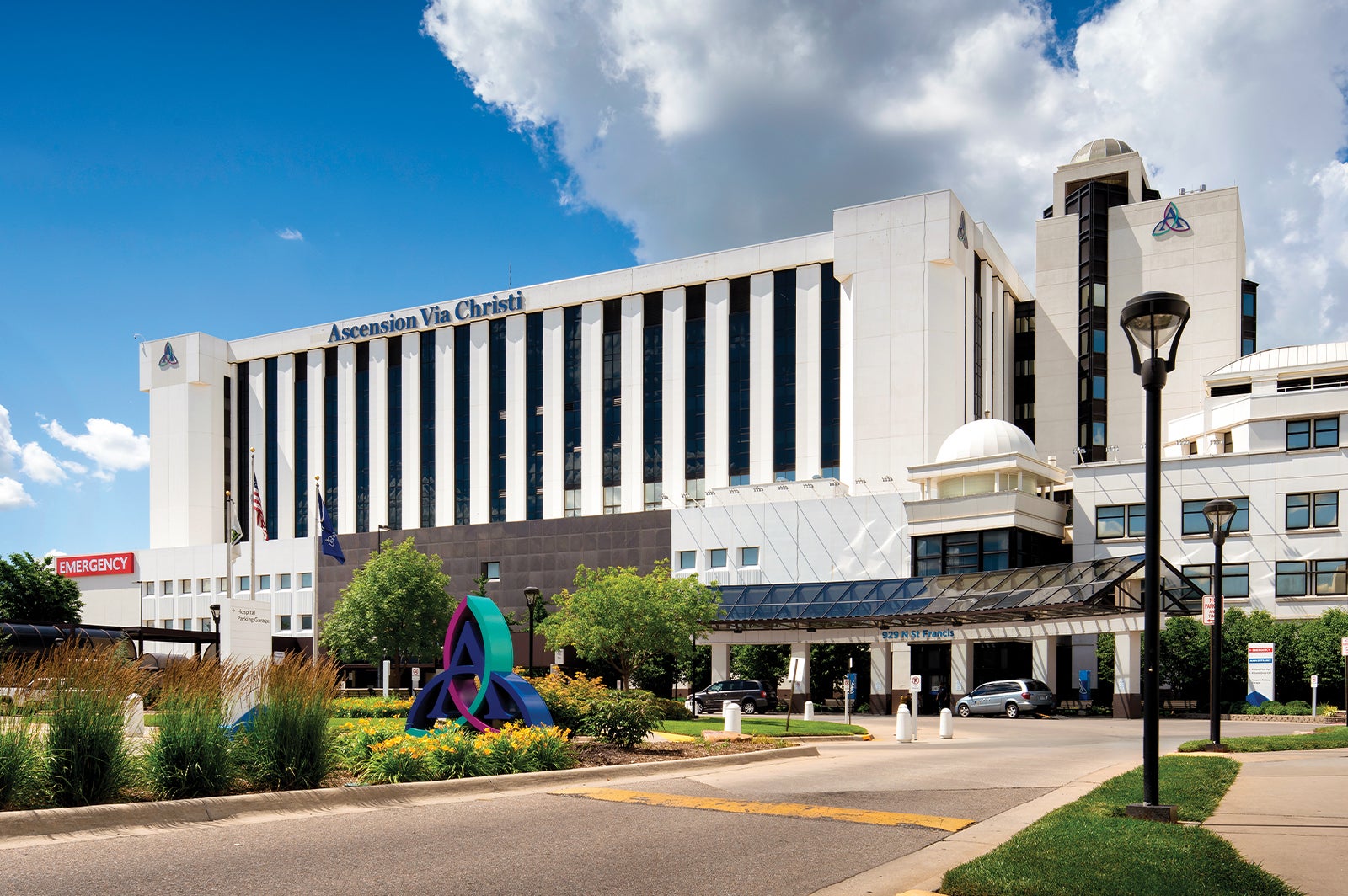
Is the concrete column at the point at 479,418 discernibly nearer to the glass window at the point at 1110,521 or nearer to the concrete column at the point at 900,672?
the concrete column at the point at 900,672

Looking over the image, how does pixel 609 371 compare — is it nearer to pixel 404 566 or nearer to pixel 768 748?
pixel 404 566

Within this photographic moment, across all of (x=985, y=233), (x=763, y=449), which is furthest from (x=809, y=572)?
(x=985, y=233)

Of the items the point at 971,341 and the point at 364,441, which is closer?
the point at 971,341

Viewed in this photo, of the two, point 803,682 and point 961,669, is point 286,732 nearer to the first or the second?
point 803,682

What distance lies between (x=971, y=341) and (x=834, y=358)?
861cm

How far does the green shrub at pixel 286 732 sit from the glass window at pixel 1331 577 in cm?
5206

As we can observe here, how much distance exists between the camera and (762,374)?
238 feet

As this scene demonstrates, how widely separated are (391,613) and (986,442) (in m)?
31.9

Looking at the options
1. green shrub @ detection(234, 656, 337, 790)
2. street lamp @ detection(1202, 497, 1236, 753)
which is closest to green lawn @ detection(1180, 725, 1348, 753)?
street lamp @ detection(1202, 497, 1236, 753)

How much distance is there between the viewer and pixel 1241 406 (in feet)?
188

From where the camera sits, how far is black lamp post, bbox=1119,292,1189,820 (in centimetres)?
1155

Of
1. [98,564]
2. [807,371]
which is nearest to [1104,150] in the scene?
[807,371]

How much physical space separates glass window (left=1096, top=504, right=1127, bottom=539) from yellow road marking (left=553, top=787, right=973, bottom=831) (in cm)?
4698

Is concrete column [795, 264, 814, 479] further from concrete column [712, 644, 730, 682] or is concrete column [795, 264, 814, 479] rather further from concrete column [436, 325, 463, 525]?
concrete column [436, 325, 463, 525]
